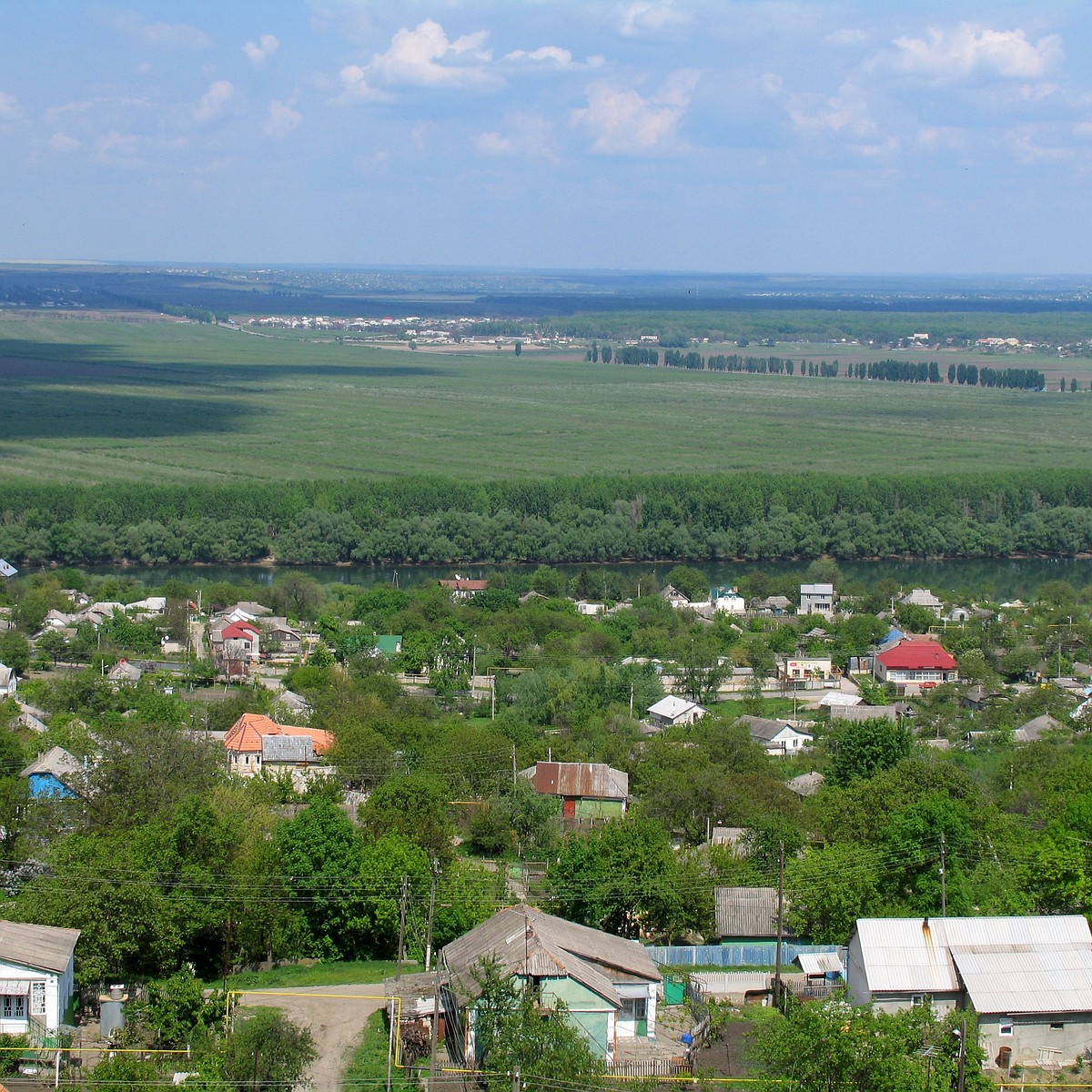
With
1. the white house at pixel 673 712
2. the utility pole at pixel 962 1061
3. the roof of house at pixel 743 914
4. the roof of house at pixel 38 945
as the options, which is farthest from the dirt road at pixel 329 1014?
the white house at pixel 673 712

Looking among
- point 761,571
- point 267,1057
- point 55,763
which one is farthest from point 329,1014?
point 761,571

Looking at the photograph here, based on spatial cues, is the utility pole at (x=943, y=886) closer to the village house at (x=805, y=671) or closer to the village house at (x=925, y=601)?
the village house at (x=805, y=671)

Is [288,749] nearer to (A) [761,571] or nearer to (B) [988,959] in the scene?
(B) [988,959]

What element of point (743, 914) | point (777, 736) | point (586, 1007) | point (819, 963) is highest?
point (586, 1007)

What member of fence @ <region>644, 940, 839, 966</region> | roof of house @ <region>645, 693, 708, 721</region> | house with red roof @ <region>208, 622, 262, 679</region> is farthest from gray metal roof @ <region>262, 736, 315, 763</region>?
fence @ <region>644, 940, 839, 966</region>

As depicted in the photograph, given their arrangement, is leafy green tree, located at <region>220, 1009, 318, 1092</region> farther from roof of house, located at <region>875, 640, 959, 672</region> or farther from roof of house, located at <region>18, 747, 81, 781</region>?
roof of house, located at <region>875, 640, 959, 672</region>

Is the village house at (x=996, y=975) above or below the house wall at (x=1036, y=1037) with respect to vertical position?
above

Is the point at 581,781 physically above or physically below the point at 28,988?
below
